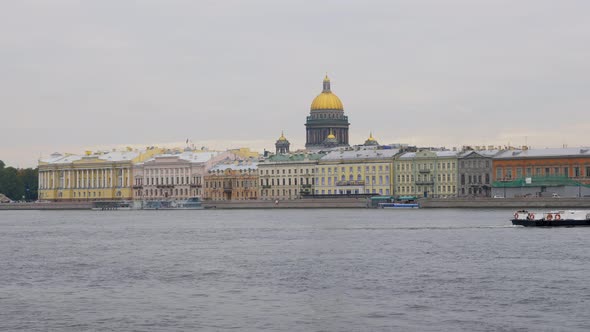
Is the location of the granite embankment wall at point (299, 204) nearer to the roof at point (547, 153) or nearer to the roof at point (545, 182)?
the roof at point (547, 153)

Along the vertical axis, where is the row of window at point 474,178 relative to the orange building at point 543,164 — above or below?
below

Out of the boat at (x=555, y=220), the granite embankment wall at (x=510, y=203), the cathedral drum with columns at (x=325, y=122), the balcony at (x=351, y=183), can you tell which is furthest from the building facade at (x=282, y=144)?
the boat at (x=555, y=220)

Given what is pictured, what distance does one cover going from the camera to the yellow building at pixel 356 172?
92.1 metres

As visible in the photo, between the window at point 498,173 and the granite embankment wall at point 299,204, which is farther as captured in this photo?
the granite embankment wall at point 299,204

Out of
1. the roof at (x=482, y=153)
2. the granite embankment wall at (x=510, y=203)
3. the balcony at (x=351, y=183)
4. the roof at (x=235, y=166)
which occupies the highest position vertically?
the roof at (x=482, y=153)

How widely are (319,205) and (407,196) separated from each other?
268 inches

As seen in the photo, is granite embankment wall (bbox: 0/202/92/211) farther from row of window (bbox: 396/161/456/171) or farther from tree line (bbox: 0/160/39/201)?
row of window (bbox: 396/161/456/171)

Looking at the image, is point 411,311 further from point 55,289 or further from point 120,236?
point 120,236

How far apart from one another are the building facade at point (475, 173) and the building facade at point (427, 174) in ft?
2.78

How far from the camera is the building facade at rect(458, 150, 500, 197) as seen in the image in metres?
84.2

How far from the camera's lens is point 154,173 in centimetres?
10744

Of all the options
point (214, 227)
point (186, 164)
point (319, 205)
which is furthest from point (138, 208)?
point (214, 227)

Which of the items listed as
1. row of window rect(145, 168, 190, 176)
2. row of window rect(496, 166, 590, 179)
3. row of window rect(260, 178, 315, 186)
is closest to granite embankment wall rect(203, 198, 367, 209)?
row of window rect(260, 178, 315, 186)

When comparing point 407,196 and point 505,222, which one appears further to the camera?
point 407,196
